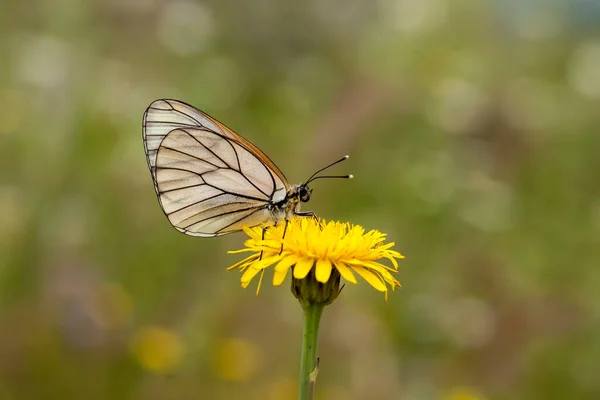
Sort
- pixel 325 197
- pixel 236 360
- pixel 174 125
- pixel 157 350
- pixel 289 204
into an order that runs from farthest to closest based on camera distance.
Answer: pixel 325 197 → pixel 236 360 → pixel 157 350 → pixel 174 125 → pixel 289 204

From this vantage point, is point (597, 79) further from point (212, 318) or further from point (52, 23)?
point (52, 23)

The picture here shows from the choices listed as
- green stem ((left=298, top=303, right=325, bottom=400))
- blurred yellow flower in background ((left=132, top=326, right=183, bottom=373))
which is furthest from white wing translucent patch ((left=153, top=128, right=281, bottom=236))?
blurred yellow flower in background ((left=132, top=326, right=183, bottom=373))

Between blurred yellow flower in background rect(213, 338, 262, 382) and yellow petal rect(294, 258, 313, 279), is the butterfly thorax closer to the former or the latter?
yellow petal rect(294, 258, 313, 279)

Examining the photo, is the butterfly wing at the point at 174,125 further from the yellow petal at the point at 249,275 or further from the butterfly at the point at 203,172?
the yellow petal at the point at 249,275

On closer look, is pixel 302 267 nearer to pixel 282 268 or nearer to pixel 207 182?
pixel 282 268

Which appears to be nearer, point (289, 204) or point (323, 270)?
point (323, 270)

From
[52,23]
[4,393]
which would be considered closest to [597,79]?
[52,23]

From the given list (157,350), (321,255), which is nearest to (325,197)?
(157,350)
